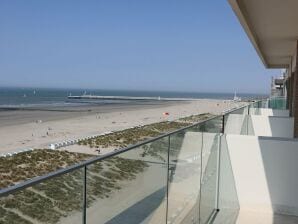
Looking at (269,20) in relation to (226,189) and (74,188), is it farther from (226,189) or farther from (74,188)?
(74,188)

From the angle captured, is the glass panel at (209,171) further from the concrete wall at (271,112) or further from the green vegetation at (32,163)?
the concrete wall at (271,112)

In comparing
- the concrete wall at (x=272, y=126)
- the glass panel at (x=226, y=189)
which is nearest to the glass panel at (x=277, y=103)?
the concrete wall at (x=272, y=126)

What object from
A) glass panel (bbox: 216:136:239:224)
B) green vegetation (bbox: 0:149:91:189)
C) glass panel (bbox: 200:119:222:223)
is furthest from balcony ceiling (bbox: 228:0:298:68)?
green vegetation (bbox: 0:149:91:189)

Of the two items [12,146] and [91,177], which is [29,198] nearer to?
[91,177]

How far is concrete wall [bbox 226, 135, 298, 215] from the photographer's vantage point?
7062 millimetres

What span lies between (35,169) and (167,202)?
33.4 feet

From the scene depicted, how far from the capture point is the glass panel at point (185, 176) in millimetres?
4273

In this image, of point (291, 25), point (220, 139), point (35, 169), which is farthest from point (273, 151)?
point (35, 169)

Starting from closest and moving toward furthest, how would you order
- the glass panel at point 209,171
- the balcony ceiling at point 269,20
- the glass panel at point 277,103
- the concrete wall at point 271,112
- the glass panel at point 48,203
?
1. the glass panel at point 48,203
2. the glass panel at point 209,171
3. the balcony ceiling at point 269,20
4. the concrete wall at point 271,112
5. the glass panel at point 277,103

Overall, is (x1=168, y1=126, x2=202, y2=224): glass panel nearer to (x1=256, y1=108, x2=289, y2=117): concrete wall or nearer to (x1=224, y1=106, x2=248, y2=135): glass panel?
(x1=224, y1=106, x2=248, y2=135): glass panel

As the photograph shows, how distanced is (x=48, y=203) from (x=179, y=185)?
2423 mm

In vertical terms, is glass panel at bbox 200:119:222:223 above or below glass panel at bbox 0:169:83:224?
below

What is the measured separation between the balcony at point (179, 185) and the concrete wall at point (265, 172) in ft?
0.05

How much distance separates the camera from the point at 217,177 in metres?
6.82
